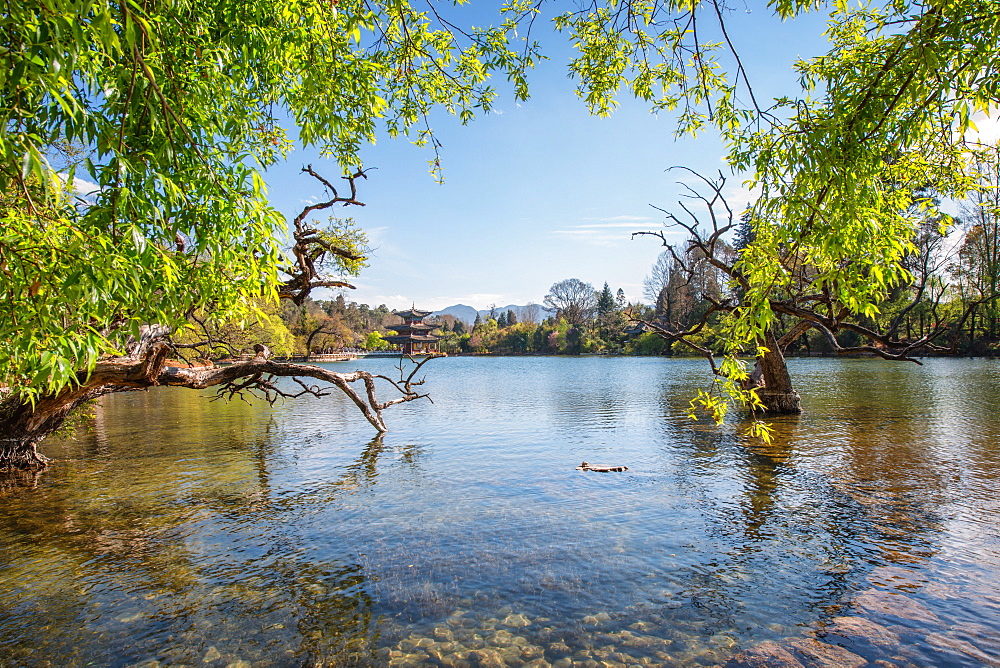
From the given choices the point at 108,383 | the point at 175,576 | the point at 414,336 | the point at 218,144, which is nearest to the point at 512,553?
the point at 175,576

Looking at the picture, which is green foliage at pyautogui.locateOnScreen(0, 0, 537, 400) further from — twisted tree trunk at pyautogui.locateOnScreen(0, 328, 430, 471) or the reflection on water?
twisted tree trunk at pyautogui.locateOnScreen(0, 328, 430, 471)

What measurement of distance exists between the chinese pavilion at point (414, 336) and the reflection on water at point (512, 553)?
71619 mm

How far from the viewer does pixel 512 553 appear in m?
6.31

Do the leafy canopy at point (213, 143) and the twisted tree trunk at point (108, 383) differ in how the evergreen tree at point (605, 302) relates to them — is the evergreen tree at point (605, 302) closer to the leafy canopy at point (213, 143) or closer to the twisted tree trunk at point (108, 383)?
the twisted tree trunk at point (108, 383)

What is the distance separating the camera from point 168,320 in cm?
320

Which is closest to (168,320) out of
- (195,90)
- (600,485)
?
(195,90)

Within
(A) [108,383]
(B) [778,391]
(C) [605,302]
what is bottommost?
(B) [778,391]

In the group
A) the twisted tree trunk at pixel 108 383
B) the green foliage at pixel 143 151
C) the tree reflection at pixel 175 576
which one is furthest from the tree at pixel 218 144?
the twisted tree trunk at pixel 108 383

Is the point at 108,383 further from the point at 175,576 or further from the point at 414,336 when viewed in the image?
the point at 414,336

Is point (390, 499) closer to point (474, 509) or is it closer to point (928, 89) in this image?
point (474, 509)

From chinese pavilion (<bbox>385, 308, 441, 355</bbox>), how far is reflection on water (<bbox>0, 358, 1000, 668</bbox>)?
71619 mm

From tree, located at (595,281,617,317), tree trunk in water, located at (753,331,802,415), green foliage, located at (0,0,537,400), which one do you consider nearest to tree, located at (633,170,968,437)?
tree trunk in water, located at (753,331,802,415)

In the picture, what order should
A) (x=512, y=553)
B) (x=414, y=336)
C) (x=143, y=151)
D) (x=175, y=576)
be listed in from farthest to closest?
(x=414, y=336) → (x=512, y=553) → (x=175, y=576) → (x=143, y=151)

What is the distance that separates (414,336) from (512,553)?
80.0 m
